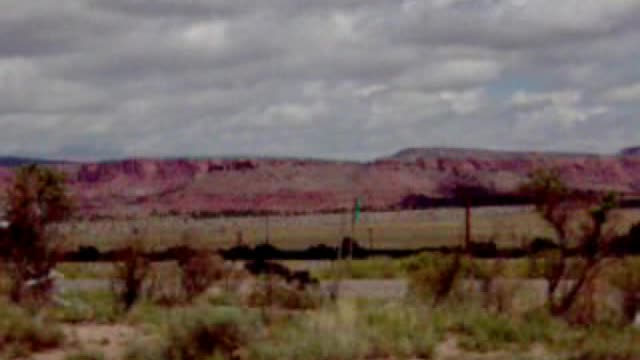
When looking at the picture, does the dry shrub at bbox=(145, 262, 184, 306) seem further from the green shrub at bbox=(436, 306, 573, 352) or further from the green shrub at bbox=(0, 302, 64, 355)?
the green shrub at bbox=(436, 306, 573, 352)

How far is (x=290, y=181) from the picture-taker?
163 meters

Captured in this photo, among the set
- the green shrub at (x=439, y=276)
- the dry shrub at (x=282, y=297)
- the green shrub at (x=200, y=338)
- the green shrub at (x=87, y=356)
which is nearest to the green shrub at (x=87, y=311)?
the dry shrub at (x=282, y=297)

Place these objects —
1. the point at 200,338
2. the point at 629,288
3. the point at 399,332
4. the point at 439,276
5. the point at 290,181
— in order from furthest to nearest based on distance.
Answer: the point at 290,181 < the point at 439,276 < the point at 629,288 < the point at 399,332 < the point at 200,338

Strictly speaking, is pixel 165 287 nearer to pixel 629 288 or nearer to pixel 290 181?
pixel 629 288

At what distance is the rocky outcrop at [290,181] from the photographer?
154500mm

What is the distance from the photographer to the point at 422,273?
75.0ft

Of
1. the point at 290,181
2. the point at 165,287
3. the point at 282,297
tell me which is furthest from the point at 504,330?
the point at 290,181

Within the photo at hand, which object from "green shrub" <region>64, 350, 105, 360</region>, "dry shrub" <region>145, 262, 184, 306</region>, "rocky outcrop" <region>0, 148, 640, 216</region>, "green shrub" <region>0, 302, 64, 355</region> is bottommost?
"green shrub" <region>64, 350, 105, 360</region>

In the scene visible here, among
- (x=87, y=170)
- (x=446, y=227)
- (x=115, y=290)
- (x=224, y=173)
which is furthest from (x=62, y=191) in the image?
(x=87, y=170)

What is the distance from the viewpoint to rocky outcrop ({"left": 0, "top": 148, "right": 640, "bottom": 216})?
154500mm

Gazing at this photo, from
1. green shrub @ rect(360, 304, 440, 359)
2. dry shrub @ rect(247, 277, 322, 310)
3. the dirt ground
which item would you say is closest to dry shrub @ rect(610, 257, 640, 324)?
green shrub @ rect(360, 304, 440, 359)

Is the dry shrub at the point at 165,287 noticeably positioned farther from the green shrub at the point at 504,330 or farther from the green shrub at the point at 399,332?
the green shrub at the point at 504,330

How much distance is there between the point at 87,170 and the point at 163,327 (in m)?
171

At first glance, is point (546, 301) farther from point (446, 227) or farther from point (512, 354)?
point (446, 227)
